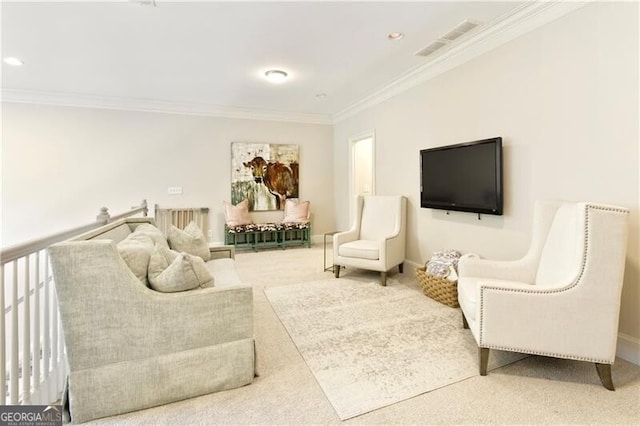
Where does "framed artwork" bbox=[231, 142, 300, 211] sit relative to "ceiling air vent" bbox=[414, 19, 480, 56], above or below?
below

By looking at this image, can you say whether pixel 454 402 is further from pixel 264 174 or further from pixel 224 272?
pixel 264 174

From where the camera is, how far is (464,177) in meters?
3.14

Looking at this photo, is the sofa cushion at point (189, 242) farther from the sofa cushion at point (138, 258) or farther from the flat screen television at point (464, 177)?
the flat screen television at point (464, 177)

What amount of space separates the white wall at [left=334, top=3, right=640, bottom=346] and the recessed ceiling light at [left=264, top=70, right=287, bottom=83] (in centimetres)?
164

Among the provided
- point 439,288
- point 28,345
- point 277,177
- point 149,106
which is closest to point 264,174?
point 277,177

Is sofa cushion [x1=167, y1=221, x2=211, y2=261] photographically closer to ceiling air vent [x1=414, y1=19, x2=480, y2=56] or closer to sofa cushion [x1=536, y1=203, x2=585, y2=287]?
sofa cushion [x1=536, y1=203, x2=585, y2=287]

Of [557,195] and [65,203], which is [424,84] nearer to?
[557,195]

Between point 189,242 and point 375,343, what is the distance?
6.12 ft

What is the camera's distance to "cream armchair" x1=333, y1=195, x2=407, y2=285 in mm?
3592

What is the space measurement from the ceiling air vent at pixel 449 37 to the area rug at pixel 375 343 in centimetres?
253

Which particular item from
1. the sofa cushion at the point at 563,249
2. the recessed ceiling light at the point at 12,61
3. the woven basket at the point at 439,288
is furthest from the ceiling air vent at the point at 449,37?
the recessed ceiling light at the point at 12,61

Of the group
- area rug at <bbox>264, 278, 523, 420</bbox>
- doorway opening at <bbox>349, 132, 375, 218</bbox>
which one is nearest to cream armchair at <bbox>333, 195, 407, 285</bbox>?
area rug at <bbox>264, 278, 523, 420</bbox>

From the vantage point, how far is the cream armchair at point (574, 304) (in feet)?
5.53

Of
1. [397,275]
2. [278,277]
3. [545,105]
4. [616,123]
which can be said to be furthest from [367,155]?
[616,123]
